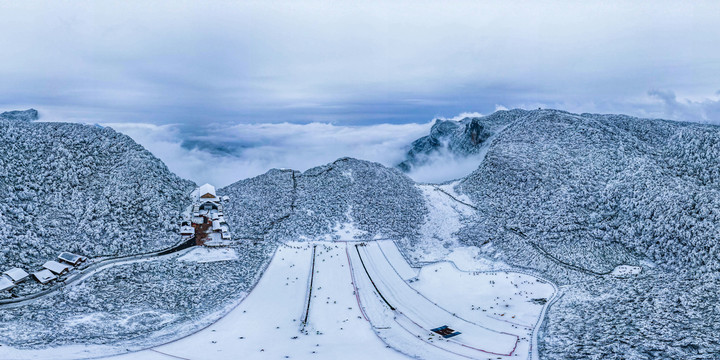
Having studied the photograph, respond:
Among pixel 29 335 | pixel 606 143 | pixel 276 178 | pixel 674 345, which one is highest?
pixel 606 143

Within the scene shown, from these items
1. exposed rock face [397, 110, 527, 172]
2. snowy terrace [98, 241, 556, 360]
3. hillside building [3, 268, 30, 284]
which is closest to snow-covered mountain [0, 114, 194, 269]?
hillside building [3, 268, 30, 284]

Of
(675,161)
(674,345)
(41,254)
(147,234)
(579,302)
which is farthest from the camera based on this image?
(675,161)

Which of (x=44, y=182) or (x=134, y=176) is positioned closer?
(x=44, y=182)

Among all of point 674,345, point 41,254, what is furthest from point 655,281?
point 41,254

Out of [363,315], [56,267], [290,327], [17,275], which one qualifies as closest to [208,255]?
[56,267]

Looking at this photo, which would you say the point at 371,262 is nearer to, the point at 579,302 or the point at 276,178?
the point at 579,302

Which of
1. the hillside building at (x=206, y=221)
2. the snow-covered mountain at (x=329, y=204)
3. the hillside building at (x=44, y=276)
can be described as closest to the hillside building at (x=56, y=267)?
the hillside building at (x=44, y=276)

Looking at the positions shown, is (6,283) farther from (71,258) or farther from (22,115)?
(22,115)
